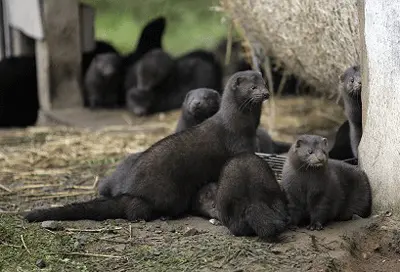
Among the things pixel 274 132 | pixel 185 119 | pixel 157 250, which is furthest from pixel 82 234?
pixel 274 132

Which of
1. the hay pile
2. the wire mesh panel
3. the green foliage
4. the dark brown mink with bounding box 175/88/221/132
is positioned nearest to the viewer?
the wire mesh panel

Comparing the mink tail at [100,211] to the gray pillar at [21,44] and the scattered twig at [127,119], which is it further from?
the gray pillar at [21,44]

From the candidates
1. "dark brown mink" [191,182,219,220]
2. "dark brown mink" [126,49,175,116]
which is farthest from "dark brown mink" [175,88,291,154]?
"dark brown mink" [126,49,175,116]

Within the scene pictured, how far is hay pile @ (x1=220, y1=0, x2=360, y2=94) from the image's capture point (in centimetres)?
624

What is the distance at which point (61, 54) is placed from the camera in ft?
33.0

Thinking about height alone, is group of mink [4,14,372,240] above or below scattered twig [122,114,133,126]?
above

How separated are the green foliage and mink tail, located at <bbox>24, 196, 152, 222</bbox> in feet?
33.9

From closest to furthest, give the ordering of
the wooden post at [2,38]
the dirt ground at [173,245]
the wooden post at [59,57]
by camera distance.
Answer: the dirt ground at [173,245] < the wooden post at [59,57] < the wooden post at [2,38]

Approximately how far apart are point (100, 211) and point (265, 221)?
3.73ft

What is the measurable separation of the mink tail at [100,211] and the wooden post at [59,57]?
4.83 meters

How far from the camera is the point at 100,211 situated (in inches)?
211

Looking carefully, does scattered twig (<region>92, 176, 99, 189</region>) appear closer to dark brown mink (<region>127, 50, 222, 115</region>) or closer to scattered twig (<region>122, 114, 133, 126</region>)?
scattered twig (<region>122, 114, 133, 126</region>)

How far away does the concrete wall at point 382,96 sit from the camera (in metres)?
4.95

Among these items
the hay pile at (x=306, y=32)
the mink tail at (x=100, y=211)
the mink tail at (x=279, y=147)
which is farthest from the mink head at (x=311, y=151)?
the mink tail at (x=279, y=147)
